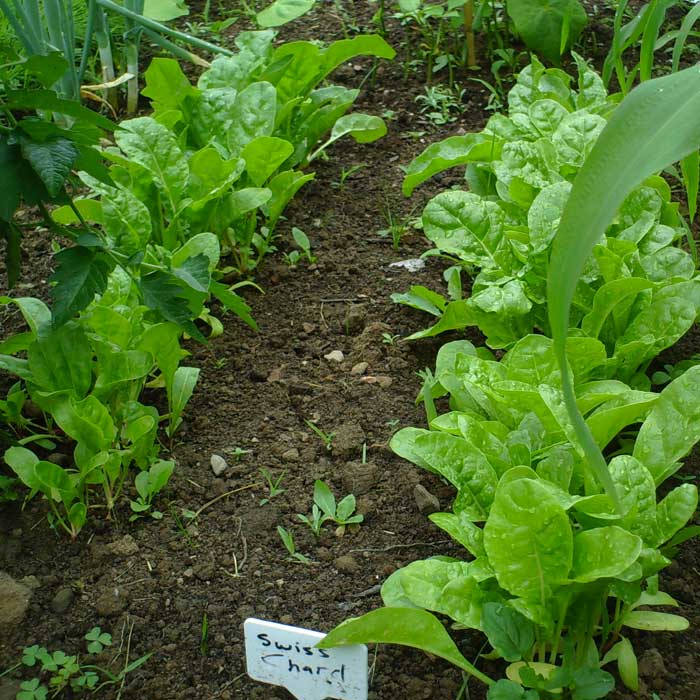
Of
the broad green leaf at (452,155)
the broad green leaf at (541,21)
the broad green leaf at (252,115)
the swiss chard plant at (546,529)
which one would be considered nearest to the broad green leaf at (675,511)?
the swiss chard plant at (546,529)

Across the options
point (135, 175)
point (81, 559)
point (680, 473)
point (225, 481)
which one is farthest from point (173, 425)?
point (680, 473)

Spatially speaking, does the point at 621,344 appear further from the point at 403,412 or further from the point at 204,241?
Answer: the point at 204,241

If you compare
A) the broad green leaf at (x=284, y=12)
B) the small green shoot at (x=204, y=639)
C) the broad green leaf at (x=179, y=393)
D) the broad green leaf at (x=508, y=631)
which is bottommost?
the small green shoot at (x=204, y=639)

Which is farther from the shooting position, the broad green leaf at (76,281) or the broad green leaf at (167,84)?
the broad green leaf at (167,84)

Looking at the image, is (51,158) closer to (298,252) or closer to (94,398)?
(94,398)

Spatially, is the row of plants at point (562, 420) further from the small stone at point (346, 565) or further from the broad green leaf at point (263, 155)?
the broad green leaf at point (263, 155)

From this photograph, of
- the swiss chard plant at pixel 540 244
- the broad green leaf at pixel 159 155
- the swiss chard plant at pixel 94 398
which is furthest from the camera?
the broad green leaf at pixel 159 155

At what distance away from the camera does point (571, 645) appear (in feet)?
3.74

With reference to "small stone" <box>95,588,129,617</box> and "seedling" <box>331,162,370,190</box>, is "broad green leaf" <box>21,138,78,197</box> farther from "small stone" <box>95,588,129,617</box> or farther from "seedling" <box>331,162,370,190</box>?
"seedling" <box>331,162,370,190</box>

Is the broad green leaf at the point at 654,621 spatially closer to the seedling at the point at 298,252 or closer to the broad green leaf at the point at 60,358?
the broad green leaf at the point at 60,358

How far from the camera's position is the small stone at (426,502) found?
1427 millimetres

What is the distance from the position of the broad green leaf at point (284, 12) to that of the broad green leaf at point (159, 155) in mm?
735

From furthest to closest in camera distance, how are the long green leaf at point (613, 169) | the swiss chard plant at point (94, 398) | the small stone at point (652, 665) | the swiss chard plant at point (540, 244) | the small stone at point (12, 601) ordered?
the swiss chard plant at point (540, 244)
the swiss chard plant at point (94, 398)
the small stone at point (12, 601)
the small stone at point (652, 665)
the long green leaf at point (613, 169)

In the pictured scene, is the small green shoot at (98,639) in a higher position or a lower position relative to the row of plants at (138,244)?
lower
